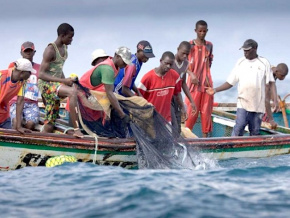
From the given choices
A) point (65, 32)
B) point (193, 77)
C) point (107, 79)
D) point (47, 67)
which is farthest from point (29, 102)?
point (193, 77)

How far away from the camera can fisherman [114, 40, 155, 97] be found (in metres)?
11.1

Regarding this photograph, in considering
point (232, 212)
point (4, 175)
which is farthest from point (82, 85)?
point (232, 212)

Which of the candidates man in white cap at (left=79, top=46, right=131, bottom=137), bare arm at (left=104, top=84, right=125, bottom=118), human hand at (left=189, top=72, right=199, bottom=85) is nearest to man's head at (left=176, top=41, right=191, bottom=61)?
human hand at (left=189, top=72, right=199, bottom=85)

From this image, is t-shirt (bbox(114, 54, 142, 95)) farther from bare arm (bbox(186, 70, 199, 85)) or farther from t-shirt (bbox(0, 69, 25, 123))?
bare arm (bbox(186, 70, 199, 85))

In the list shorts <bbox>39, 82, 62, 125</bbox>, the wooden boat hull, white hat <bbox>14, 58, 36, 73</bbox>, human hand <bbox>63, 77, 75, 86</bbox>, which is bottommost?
Answer: the wooden boat hull

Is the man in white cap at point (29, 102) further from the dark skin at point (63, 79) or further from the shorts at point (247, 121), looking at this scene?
the shorts at point (247, 121)

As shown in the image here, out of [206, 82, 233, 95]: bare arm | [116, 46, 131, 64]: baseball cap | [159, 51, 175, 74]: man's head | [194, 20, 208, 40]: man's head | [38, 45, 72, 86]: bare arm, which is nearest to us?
[116, 46, 131, 64]: baseball cap

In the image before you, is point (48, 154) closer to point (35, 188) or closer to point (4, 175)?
point (4, 175)

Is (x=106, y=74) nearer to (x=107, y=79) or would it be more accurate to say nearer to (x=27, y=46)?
(x=107, y=79)

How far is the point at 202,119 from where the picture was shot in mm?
13492

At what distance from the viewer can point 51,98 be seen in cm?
1079

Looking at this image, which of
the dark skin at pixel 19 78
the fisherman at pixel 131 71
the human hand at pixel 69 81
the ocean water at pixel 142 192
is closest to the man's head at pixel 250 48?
the fisherman at pixel 131 71

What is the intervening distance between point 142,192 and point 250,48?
4566 millimetres

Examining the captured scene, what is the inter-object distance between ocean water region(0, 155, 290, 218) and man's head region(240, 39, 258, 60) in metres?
2.52
